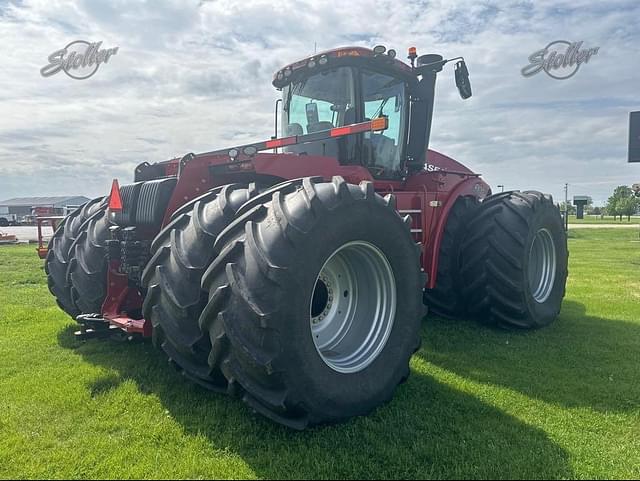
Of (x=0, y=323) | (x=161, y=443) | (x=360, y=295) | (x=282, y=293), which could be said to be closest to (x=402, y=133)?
(x=360, y=295)

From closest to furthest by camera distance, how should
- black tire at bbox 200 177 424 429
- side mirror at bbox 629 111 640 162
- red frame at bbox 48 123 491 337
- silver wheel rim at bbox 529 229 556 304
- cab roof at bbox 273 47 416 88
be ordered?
black tire at bbox 200 177 424 429
red frame at bbox 48 123 491 337
cab roof at bbox 273 47 416 88
silver wheel rim at bbox 529 229 556 304
side mirror at bbox 629 111 640 162

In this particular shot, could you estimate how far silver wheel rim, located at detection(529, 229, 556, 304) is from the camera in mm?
6008

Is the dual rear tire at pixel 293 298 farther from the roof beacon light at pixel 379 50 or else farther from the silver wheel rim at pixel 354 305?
the roof beacon light at pixel 379 50

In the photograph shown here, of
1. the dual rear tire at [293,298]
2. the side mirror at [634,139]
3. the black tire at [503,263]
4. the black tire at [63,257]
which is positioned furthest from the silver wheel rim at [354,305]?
the side mirror at [634,139]

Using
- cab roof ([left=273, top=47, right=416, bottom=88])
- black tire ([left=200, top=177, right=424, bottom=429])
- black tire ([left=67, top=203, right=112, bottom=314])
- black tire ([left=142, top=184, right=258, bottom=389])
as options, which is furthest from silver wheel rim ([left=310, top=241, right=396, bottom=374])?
cab roof ([left=273, top=47, right=416, bottom=88])

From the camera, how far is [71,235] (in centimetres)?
512

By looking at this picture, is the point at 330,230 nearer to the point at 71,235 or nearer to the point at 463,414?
the point at 463,414

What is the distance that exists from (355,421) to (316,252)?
107cm

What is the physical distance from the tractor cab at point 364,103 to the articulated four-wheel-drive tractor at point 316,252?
0.05ft

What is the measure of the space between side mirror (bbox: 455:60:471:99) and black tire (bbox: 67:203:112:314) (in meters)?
3.97

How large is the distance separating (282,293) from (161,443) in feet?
3.73

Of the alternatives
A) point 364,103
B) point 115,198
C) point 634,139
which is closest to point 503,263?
point 364,103

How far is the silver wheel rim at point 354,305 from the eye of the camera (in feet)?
11.4

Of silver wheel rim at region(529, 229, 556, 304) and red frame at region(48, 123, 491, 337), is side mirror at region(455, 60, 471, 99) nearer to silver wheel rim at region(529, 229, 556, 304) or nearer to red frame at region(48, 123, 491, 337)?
red frame at region(48, 123, 491, 337)
